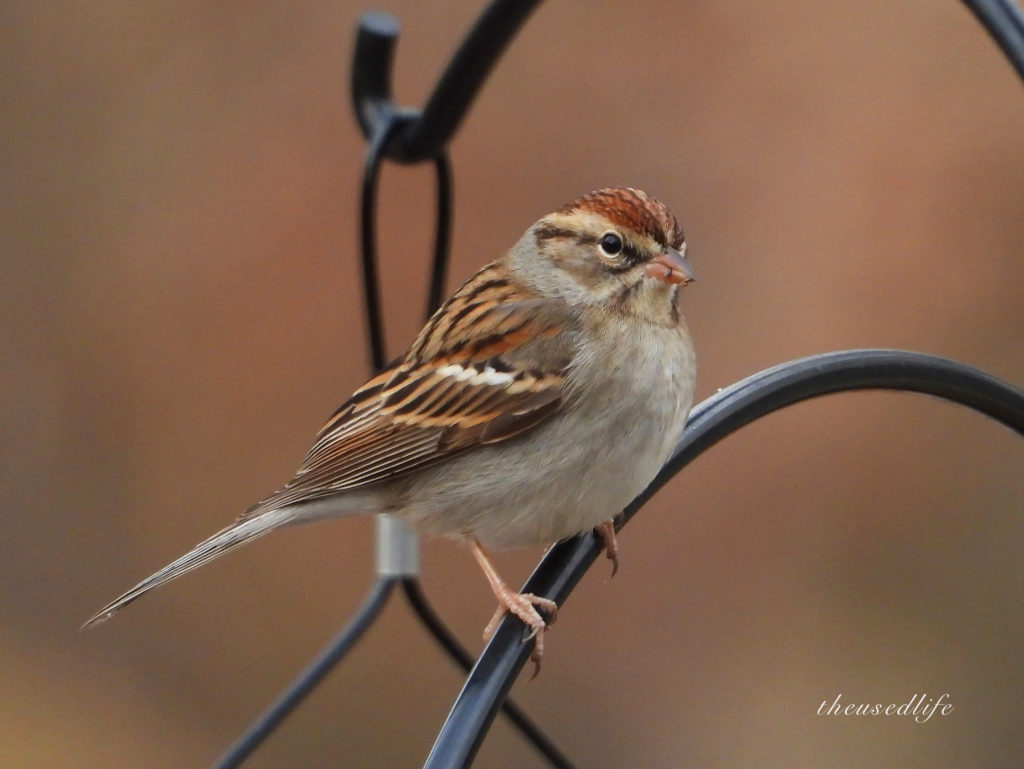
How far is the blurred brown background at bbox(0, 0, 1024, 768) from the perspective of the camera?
13.4 feet

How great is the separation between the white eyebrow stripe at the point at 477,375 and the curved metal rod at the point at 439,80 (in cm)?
31

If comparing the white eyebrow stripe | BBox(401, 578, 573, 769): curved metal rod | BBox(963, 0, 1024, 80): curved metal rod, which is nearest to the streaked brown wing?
the white eyebrow stripe

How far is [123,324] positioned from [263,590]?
2.70ft

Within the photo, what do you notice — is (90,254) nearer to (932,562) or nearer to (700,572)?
(700,572)

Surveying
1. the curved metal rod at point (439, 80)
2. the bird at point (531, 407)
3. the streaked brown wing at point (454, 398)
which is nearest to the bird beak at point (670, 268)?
the bird at point (531, 407)

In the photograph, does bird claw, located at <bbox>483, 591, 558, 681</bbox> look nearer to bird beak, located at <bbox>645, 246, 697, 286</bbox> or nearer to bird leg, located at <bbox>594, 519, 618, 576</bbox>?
bird leg, located at <bbox>594, 519, 618, 576</bbox>

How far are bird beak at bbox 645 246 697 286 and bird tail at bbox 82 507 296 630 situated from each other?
0.59 meters

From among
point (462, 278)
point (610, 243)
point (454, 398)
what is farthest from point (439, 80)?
point (462, 278)

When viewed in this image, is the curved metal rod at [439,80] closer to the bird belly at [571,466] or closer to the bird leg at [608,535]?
the bird belly at [571,466]

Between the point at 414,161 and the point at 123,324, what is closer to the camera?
the point at 414,161

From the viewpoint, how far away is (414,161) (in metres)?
2.11

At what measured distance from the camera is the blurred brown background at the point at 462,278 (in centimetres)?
410

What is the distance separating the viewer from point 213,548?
2078 millimetres

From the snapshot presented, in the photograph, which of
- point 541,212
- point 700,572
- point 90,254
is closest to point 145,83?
point 90,254
